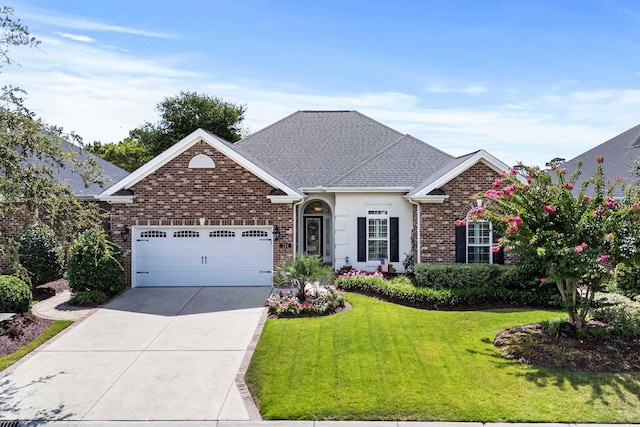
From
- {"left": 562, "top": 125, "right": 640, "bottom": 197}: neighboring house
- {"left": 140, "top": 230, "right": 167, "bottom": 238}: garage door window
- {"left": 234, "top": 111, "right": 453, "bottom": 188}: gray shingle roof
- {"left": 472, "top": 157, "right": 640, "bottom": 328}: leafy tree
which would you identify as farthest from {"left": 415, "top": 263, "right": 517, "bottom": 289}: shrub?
{"left": 140, "top": 230, "right": 167, "bottom": 238}: garage door window

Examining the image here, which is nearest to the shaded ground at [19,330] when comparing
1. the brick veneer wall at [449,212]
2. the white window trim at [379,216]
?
the white window trim at [379,216]

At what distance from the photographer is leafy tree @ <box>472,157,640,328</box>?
Result: 32.1ft

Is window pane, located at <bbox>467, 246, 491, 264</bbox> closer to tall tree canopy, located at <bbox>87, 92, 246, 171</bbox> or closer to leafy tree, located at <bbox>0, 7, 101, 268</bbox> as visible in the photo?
leafy tree, located at <bbox>0, 7, 101, 268</bbox>

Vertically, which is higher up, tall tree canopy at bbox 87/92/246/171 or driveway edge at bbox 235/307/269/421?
tall tree canopy at bbox 87/92/246/171

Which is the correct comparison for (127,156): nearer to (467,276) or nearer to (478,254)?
(478,254)

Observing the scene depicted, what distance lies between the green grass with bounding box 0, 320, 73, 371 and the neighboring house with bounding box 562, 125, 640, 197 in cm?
1922

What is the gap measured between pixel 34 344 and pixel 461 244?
12347mm

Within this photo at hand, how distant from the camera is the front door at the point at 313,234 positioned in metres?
20.2

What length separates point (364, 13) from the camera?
41.9ft

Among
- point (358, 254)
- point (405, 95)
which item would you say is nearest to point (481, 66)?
point (405, 95)

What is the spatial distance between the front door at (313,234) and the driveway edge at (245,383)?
27.6ft

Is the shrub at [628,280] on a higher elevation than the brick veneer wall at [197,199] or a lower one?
lower

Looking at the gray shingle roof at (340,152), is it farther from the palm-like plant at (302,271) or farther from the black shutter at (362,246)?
the palm-like plant at (302,271)

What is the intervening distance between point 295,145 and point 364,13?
8982 mm
